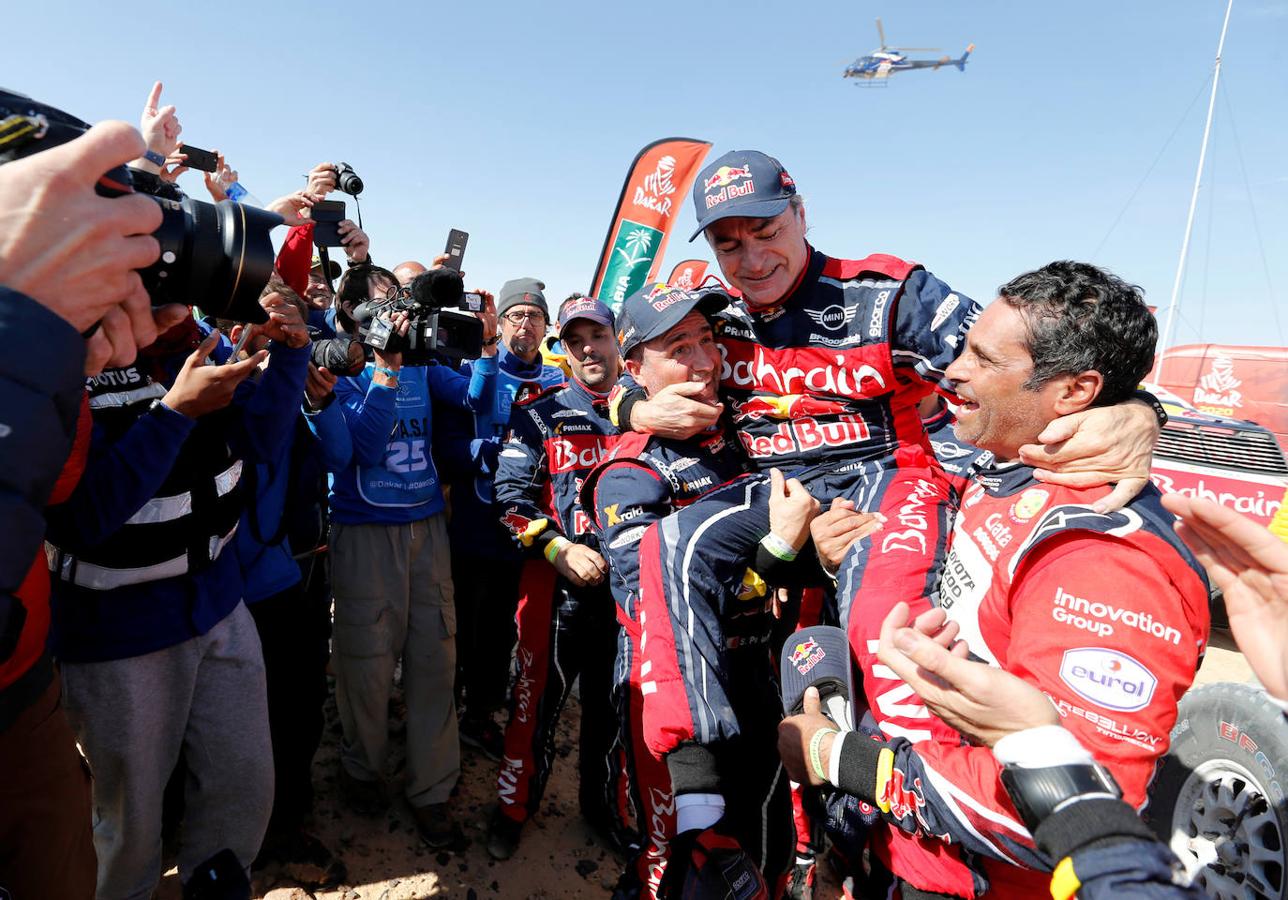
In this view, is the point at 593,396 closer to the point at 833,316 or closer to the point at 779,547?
the point at 833,316

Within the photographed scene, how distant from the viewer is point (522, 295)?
15.6ft

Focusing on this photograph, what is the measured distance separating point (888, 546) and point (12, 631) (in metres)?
2.31

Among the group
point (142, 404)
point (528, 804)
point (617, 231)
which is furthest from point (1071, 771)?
point (617, 231)

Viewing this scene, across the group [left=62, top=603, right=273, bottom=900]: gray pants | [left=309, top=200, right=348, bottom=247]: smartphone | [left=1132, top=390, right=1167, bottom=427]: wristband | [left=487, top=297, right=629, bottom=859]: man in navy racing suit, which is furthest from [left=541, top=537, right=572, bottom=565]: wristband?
[left=1132, top=390, right=1167, bottom=427]: wristband

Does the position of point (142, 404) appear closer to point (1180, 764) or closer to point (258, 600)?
point (258, 600)

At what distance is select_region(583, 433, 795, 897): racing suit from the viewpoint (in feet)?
7.33

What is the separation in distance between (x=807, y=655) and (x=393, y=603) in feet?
7.58

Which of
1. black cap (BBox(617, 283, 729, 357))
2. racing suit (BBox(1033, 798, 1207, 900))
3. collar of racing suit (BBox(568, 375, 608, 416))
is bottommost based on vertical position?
racing suit (BBox(1033, 798, 1207, 900))

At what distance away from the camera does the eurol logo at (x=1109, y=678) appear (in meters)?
1.34

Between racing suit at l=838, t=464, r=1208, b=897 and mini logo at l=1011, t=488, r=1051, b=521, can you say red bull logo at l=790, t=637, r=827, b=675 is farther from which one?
mini logo at l=1011, t=488, r=1051, b=521

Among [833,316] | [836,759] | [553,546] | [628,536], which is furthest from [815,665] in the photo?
[553,546]

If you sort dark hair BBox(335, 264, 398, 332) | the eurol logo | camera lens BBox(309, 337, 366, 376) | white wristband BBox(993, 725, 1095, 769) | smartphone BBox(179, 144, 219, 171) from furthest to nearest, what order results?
dark hair BBox(335, 264, 398, 332)
smartphone BBox(179, 144, 219, 171)
camera lens BBox(309, 337, 366, 376)
the eurol logo
white wristband BBox(993, 725, 1095, 769)

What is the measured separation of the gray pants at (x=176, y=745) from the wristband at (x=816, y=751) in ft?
6.48

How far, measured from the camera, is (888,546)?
2203 millimetres
